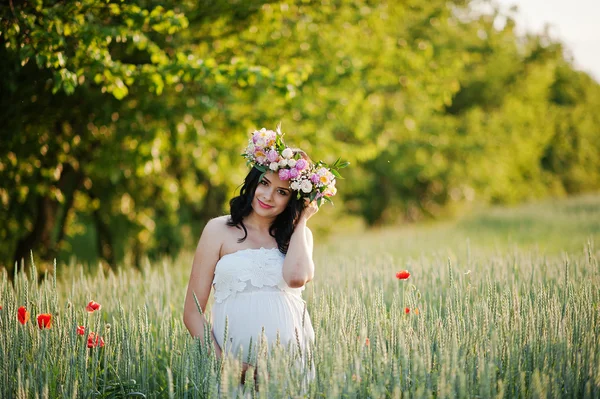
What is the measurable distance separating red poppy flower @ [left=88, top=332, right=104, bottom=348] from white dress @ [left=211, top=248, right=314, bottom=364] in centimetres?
71

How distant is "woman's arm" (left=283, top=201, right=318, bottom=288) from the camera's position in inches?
132

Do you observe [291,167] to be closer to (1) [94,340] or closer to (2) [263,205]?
(2) [263,205]

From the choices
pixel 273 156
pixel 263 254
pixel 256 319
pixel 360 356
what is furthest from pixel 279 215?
pixel 360 356

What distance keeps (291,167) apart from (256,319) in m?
1.00

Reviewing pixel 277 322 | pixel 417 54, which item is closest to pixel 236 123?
pixel 417 54

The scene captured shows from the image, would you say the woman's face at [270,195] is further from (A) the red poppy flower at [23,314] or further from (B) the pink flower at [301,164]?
(A) the red poppy flower at [23,314]

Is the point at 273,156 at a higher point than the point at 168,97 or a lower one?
lower

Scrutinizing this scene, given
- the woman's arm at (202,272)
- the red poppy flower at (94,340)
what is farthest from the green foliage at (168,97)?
the red poppy flower at (94,340)

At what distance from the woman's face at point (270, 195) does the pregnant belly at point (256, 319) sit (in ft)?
1.81

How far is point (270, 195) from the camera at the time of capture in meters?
3.57

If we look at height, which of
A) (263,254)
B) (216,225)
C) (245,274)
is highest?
(216,225)

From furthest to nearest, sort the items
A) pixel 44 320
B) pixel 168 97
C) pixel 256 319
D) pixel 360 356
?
pixel 168 97 < pixel 256 319 < pixel 44 320 < pixel 360 356

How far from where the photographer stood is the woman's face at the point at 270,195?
3.58 metres

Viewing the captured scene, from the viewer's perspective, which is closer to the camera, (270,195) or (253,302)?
(253,302)
